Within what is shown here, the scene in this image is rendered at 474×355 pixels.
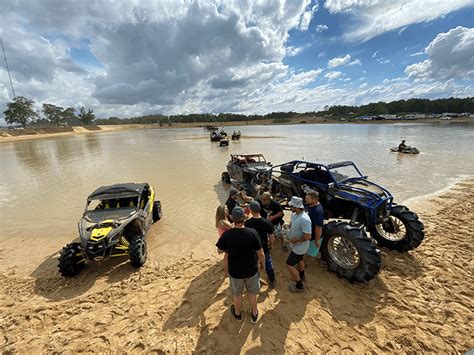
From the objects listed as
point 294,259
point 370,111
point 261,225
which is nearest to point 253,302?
point 294,259

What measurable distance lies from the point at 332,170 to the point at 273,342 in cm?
479

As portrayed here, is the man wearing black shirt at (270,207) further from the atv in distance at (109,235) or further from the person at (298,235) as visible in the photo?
the atv in distance at (109,235)

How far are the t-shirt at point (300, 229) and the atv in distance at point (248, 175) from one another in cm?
430

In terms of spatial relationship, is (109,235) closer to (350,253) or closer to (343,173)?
(350,253)

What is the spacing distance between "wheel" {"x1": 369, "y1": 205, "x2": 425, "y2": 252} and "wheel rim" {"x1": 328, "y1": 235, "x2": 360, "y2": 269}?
1.20 meters

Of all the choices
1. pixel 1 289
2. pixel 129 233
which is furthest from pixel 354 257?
pixel 1 289

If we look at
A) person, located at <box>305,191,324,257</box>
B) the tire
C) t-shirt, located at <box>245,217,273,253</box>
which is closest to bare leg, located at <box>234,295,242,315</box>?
t-shirt, located at <box>245,217,273,253</box>

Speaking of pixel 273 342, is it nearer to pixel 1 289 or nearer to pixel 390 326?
pixel 390 326

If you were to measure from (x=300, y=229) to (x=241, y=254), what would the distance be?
3.88 feet

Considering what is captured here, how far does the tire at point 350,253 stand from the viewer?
4148 mm

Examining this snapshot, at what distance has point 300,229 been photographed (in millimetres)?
3838

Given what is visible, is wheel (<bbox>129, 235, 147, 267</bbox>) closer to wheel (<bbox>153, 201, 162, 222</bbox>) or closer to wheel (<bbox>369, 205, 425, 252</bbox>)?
wheel (<bbox>153, 201, 162, 222</bbox>)

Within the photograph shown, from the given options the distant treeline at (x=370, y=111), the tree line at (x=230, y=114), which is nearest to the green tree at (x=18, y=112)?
the tree line at (x=230, y=114)

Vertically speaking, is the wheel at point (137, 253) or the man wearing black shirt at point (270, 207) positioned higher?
the man wearing black shirt at point (270, 207)
